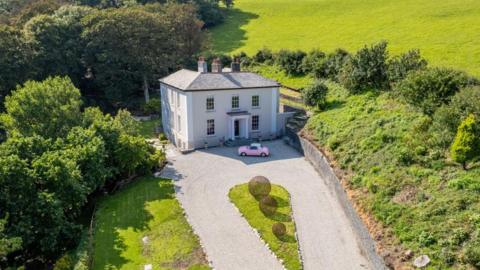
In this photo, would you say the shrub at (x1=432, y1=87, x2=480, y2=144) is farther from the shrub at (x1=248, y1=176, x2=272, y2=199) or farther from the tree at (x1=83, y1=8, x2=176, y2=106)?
the tree at (x1=83, y1=8, x2=176, y2=106)

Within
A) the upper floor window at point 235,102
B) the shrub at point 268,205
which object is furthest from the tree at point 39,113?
the shrub at point 268,205

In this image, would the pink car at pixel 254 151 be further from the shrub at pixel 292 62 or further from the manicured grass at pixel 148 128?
the shrub at pixel 292 62

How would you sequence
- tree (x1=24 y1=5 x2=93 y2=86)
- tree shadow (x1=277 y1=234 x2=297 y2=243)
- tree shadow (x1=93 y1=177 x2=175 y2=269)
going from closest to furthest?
tree shadow (x1=93 y1=177 x2=175 y2=269), tree shadow (x1=277 y1=234 x2=297 y2=243), tree (x1=24 y1=5 x2=93 y2=86)

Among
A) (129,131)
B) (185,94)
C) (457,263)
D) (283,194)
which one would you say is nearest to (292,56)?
(185,94)

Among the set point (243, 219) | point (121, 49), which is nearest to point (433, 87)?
point (243, 219)

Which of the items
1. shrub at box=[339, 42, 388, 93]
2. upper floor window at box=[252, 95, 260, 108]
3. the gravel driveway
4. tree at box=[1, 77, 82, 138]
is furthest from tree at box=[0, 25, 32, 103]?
shrub at box=[339, 42, 388, 93]

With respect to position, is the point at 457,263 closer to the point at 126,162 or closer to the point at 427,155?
the point at 427,155

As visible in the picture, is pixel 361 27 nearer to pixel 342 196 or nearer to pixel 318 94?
pixel 318 94
